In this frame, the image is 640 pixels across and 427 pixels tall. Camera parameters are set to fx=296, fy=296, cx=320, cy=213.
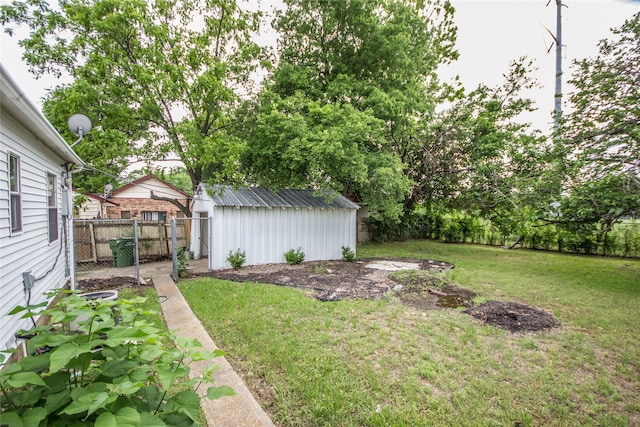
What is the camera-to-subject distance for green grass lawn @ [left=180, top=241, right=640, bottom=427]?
8.75ft

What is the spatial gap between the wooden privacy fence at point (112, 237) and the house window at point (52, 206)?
2.94 m

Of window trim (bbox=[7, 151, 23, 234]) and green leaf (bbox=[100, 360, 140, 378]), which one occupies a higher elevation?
window trim (bbox=[7, 151, 23, 234])

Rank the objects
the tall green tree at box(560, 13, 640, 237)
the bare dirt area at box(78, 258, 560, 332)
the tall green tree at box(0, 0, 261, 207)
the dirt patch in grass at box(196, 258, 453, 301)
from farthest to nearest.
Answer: the tall green tree at box(0, 0, 261, 207) → the tall green tree at box(560, 13, 640, 237) → the dirt patch in grass at box(196, 258, 453, 301) → the bare dirt area at box(78, 258, 560, 332)

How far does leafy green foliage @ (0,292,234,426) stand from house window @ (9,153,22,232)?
3051 millimetres

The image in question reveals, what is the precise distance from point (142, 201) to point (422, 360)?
21.3m

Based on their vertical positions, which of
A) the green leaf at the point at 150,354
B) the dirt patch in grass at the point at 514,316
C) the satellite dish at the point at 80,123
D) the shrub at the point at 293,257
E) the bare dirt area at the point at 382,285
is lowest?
the bare dirt area at the point at 382,285

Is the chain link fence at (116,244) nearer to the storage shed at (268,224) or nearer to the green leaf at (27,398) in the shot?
the storage shed at (268,224)

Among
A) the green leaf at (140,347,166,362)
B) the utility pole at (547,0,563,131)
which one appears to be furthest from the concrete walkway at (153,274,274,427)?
the utility pole at (547,0,563,131)

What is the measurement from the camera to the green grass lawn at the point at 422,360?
2.67 metres

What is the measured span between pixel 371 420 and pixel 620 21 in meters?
11.4

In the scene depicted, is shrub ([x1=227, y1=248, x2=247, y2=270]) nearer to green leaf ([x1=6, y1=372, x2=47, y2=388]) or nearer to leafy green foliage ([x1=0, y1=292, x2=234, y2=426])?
leafy green foliage ([x1=0, y1=292, x2=234, y2=426])

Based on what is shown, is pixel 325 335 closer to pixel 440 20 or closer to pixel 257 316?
pixel 257 316

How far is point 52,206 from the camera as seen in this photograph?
18.4 ft

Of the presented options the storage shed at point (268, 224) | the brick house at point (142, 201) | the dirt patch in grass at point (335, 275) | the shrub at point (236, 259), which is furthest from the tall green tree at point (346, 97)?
the brick house at point (142, 201)
